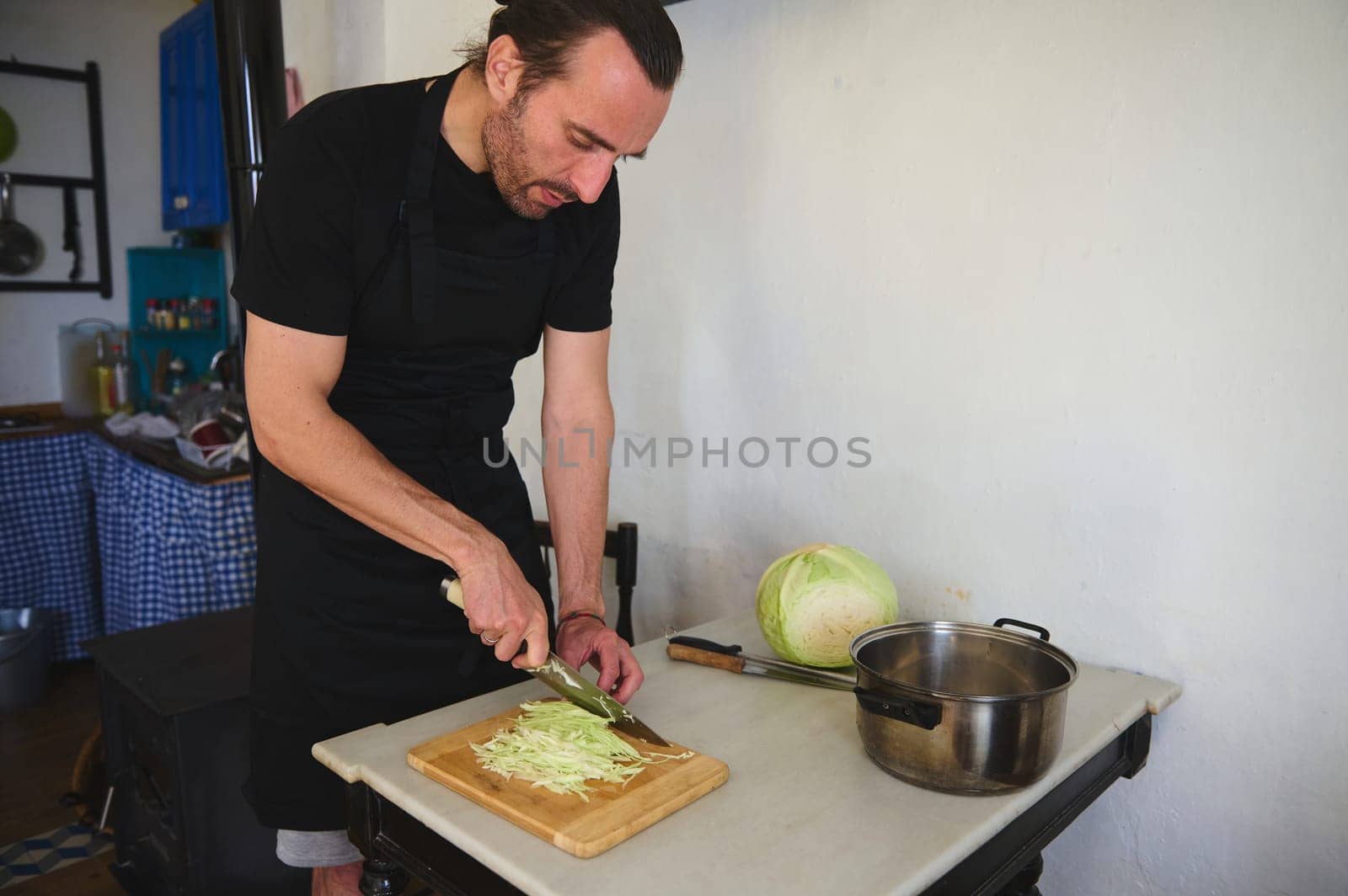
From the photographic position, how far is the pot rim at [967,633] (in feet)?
3.82

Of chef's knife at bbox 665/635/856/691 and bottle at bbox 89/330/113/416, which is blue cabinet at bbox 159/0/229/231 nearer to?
bottle at bbox 89/330/113/416

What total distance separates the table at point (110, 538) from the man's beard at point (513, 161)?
243cm

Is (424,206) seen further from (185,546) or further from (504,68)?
(185,546)

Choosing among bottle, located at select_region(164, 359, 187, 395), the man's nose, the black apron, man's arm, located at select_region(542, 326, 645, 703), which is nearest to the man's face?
the man's nose

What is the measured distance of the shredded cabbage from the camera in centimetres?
119

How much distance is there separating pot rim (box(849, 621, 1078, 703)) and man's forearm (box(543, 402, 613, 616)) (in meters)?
0.58

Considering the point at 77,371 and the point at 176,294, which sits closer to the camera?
the point at 77,371

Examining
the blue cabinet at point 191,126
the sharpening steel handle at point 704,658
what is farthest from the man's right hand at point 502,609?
the blue cabinet at point 191,126

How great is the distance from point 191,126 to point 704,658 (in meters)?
4.06

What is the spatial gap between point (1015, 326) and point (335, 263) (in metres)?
1.15

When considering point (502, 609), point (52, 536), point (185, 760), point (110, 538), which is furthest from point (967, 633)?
point (52, 536)

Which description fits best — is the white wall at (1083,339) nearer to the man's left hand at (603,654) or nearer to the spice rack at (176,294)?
the man's left hand at (603,654)

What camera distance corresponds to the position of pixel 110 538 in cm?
408

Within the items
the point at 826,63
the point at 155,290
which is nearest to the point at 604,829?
the point at 826,63
